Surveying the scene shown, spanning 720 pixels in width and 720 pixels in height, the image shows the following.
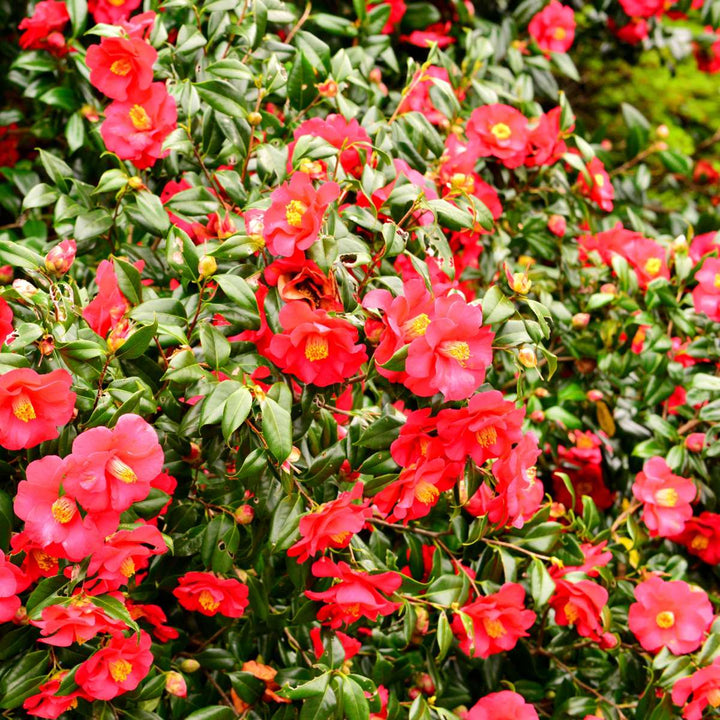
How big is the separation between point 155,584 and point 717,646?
90 cm

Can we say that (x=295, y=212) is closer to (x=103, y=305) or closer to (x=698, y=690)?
(x=103, y=305)

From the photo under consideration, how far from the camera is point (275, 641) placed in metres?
1.40

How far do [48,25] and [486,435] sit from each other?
4.34 ft

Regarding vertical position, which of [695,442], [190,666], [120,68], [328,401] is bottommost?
[190,666]

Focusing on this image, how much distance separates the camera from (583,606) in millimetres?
1384

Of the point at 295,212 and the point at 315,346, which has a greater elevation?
the point at 295,212

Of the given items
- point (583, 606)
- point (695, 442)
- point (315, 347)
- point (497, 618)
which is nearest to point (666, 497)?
point (695, 442)

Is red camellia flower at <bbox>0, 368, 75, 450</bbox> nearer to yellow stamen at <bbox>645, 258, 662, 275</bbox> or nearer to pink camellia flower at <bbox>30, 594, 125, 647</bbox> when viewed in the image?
pink camellia flower at <bbox>30, 594, 125, 647</bbox>

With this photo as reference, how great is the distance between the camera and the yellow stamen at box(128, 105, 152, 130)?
1.38 metres

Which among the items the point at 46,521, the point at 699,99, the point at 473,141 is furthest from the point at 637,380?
the point at 699,99

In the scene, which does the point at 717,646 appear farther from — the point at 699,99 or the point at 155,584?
the point at 699,99

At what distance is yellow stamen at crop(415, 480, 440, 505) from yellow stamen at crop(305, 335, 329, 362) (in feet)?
0.72

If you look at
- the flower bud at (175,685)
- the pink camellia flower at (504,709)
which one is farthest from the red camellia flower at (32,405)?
the pink camellia flower at (504,709)

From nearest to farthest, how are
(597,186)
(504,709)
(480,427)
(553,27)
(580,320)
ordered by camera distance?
(480,427), (504,709), (580,320), (597,186), (553,27)
